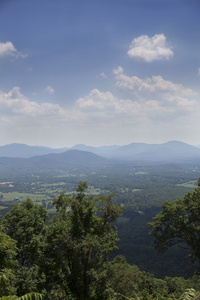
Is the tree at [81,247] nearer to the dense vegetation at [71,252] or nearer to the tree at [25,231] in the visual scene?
the dense vegetation at [71,252]

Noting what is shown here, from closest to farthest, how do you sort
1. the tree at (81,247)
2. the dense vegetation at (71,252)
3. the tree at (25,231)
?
the dense vegetation at (71,252) → the tree at (81,247) → the tree at (25,231)

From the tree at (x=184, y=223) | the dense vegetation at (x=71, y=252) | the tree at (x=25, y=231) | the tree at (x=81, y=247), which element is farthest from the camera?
the tree at (x=184, y=223)

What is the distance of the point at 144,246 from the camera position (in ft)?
406

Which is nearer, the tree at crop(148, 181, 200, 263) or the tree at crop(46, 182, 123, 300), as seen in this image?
the tree at crop(46, 182, 123, 300)

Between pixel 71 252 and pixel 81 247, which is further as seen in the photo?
pixel 71 252

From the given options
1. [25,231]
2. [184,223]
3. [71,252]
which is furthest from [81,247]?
[184,223]

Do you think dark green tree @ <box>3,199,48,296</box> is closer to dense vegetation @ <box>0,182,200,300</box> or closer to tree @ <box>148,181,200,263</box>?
dense vegetation @ <box>0,182,200,300</box>

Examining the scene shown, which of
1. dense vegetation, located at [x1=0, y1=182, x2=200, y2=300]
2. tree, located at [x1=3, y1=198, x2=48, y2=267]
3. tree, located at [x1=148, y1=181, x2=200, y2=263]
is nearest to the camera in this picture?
dense vegetation, located at [x1=0, y1=182, x2=200, y2=300]

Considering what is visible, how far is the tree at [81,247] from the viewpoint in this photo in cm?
1595

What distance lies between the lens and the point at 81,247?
15.5 metres

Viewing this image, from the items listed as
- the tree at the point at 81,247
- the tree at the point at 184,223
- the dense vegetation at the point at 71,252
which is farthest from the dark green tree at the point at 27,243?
the tree at the point at 184,223

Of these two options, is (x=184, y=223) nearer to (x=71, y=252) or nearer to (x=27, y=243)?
(x=71, y=252)

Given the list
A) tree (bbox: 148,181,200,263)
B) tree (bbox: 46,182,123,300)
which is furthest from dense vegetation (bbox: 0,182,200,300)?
tree (bbox: 148,181,200,263)

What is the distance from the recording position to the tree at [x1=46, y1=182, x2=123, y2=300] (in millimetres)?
15953
